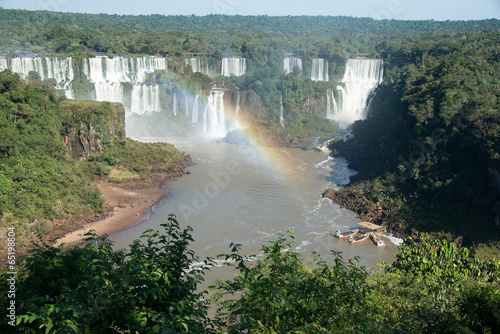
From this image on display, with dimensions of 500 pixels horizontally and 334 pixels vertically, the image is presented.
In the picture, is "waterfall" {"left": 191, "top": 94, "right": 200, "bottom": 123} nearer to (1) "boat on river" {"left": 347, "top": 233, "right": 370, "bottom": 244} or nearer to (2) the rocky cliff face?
(2) the rocky cliff face

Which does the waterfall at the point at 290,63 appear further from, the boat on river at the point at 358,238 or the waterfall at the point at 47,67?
the boat on river at the point at 358,238

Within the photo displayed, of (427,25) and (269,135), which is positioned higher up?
(427,25)

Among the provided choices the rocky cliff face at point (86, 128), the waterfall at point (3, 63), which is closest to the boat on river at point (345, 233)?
the rocky cliff face at point (86, 128)

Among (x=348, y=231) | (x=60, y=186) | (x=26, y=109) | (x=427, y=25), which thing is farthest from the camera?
(x=427, y=25)

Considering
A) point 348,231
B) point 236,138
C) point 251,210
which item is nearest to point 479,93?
point 348,231

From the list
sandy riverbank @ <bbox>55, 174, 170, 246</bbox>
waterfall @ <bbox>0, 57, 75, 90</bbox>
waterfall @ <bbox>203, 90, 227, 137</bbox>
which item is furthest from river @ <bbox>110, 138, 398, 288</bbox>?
waterfall @ <bbox>0, 57, 75, 90</bbox>

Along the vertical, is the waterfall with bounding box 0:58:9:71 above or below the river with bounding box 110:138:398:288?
above

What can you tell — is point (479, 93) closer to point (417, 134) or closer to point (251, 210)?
point (417, 134)
